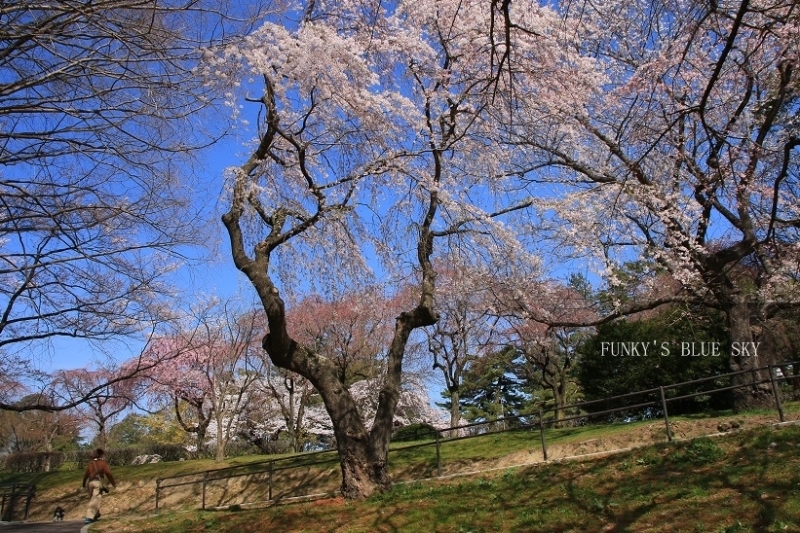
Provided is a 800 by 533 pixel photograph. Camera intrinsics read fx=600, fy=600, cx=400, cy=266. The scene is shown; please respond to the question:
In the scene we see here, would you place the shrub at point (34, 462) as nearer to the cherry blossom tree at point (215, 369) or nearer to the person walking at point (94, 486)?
the cherry blossom tree at point (215, 369)

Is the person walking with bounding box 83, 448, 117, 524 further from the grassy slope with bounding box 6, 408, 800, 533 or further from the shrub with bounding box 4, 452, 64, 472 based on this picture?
the shrub with bounding box 4, 452, 64, 472

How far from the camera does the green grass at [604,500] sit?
21.2 feet

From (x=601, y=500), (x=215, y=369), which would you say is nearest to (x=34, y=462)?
(x=215, y=369)

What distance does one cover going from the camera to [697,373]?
1789 centimetres

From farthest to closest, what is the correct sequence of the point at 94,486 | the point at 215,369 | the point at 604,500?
the point at 215,369 → the point at 94,486 → the point at 604,500

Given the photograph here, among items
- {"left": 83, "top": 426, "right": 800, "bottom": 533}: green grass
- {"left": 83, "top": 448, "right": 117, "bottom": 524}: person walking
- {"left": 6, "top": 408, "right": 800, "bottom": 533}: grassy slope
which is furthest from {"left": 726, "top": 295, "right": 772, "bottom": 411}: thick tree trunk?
{"left": 83, "top": 448, "right": 117, "bottom": 524}: person walking

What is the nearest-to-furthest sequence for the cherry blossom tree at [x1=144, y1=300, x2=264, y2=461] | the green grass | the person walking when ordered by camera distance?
the green grass, the person walking, the cherry blossom tree at [x1=144, y1=300, x2=264, y2=461]

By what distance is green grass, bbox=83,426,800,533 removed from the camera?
254 inches

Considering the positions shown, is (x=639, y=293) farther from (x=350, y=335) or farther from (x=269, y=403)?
(x=269, y=403)

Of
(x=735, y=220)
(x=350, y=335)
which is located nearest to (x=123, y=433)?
(x=350, y=335)

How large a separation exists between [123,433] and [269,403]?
38.8 metres

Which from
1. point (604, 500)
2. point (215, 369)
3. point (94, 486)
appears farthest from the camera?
point (215, 369)

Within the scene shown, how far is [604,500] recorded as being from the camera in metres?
7.54

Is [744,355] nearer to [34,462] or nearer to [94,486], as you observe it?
[94,486]
